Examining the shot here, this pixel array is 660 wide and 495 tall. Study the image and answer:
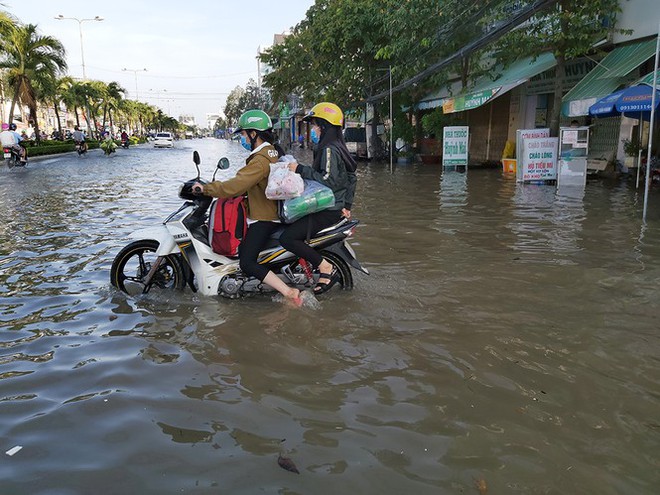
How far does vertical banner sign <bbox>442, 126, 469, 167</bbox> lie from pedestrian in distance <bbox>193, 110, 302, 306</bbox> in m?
14.9

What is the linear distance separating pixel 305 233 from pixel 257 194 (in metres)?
0.49

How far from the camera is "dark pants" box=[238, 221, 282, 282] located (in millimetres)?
4559

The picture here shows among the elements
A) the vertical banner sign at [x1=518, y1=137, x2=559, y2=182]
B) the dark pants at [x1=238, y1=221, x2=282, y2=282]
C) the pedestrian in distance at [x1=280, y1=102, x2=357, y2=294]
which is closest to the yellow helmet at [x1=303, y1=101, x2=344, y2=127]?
the pedestrian in distance at [x1=280, y1=102, x2=357, y2=294]

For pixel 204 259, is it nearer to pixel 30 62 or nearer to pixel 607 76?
pixel 607 76

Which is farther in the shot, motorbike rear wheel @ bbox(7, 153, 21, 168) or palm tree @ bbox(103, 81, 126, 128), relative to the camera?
palm tree @ bbox(103, 81, 126, 128)

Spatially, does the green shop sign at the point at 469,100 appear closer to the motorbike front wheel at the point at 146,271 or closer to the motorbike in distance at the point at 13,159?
the motorbike front wheel at the point at 146,271

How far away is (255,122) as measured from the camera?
4.44 meters

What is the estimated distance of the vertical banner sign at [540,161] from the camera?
13.6 m

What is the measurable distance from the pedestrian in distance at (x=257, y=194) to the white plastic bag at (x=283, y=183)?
0.35 ft

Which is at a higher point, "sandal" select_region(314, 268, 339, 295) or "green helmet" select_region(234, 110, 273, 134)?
"green helmet" select_region(234, 110, 273, 134)

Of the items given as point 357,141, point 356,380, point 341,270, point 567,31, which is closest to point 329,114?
point 341,270

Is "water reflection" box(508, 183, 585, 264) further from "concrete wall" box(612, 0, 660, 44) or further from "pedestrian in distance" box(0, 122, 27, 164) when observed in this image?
"pedestrian in distance" box(0, 122, 27, 164)

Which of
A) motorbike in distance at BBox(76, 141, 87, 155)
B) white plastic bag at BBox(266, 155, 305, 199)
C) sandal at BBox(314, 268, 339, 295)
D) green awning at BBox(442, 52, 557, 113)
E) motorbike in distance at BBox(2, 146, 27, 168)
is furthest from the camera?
motorbike in distance at BBox(76, 141, 87, 155)

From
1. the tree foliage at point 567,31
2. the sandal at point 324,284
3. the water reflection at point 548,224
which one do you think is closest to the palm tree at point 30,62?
the tree foliage at point 567,31
